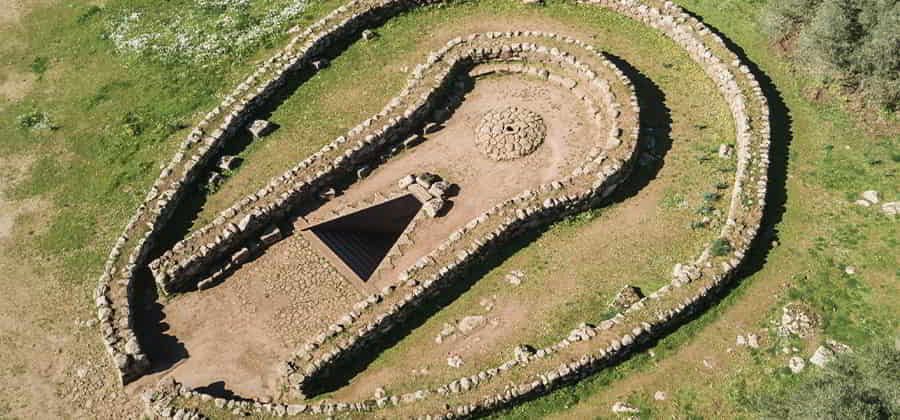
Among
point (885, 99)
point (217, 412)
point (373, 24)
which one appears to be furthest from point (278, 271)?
point (885, 99)

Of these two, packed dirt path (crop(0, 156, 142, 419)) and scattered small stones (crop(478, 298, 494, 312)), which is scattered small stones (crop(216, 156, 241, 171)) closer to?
packed dirt path (crop(0, 156, 142, 419))

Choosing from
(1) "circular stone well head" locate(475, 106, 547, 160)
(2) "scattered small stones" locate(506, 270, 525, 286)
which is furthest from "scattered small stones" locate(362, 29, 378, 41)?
(2) "scattered small stones" locate(506, 270, 525, 286)

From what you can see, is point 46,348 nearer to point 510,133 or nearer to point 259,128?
point 259,128

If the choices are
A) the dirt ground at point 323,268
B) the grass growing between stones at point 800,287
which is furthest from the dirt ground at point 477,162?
the grass growing between stones at point 800,287

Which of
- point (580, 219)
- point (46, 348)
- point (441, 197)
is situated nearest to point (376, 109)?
point (441, 197)

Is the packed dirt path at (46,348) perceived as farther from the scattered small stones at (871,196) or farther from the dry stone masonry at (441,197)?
the scattered small stones at (871,196)
